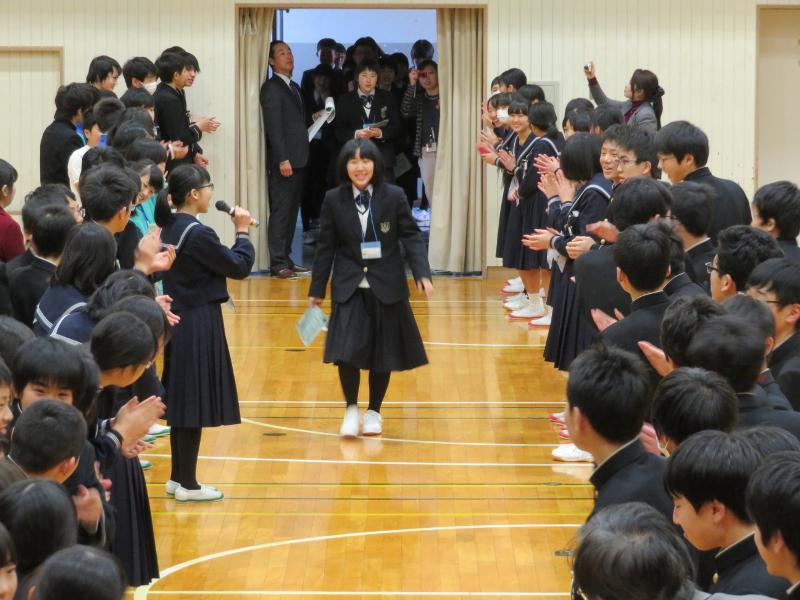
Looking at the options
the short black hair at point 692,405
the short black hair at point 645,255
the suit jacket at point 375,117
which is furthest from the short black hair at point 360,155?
the suit jacket at point 375,117

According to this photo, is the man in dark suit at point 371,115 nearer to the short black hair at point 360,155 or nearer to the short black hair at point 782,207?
the short black hair at point 360,155

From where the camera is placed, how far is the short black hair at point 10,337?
13.5 feet

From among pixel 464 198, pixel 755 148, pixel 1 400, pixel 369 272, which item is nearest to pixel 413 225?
pixel 369 272

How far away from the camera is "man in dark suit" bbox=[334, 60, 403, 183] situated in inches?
501

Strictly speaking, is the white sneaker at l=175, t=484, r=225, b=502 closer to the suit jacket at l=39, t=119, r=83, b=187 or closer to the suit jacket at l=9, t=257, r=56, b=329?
the suit jacket at l=9, t=257, r=56, b=329

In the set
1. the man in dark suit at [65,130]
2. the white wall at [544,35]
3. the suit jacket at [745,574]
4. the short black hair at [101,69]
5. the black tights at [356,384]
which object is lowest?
the black tights at [356,384]

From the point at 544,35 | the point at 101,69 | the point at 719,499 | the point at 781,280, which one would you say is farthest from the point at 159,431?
the point at 544,35

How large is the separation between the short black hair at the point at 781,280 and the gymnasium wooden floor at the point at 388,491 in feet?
4.95

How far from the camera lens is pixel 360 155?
711cm

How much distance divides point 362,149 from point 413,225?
510 mm

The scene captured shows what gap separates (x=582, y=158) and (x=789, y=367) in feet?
9.67

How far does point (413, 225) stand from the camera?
285 inches

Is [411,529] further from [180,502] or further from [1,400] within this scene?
[1,400]

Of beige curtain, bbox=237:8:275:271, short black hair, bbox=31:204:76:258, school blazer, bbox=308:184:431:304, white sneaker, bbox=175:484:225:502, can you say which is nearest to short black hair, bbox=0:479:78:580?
short black hair, bbox=31:204:76:258
